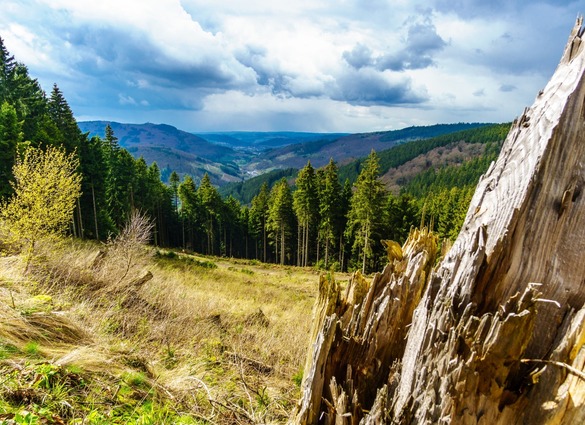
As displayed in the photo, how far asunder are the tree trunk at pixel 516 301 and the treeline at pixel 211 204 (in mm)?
15619

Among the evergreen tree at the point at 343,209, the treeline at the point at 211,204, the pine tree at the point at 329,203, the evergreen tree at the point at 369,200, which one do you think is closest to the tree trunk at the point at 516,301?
the treeline at the point at 211,204

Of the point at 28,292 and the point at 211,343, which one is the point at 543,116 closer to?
the point at 211,343

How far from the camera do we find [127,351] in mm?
5703

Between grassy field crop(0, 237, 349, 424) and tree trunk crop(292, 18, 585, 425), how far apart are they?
87.9 inches

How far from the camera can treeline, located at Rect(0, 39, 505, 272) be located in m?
30.8

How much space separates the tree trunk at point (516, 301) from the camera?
181cm

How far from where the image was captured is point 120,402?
3.99 metres

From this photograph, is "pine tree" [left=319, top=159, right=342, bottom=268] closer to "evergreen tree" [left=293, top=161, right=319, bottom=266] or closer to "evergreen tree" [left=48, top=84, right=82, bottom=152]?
"evergreen tree" [left=293, top=161, right=319, bottom=266]

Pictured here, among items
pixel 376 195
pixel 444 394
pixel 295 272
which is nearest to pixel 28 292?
pixel 444 394

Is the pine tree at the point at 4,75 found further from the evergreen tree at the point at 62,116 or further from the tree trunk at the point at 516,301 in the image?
the tree trunk at the point at 516,301

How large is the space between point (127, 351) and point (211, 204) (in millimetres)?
50941

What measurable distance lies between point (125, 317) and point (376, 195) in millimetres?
30264

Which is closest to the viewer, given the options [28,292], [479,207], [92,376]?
[479,207]

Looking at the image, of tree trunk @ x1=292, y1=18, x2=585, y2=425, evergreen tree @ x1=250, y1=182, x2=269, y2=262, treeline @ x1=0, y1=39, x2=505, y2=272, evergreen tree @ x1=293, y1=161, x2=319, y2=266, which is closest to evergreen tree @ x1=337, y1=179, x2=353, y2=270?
treeline @ x1=0, y1=39, x2=505, y2=272
